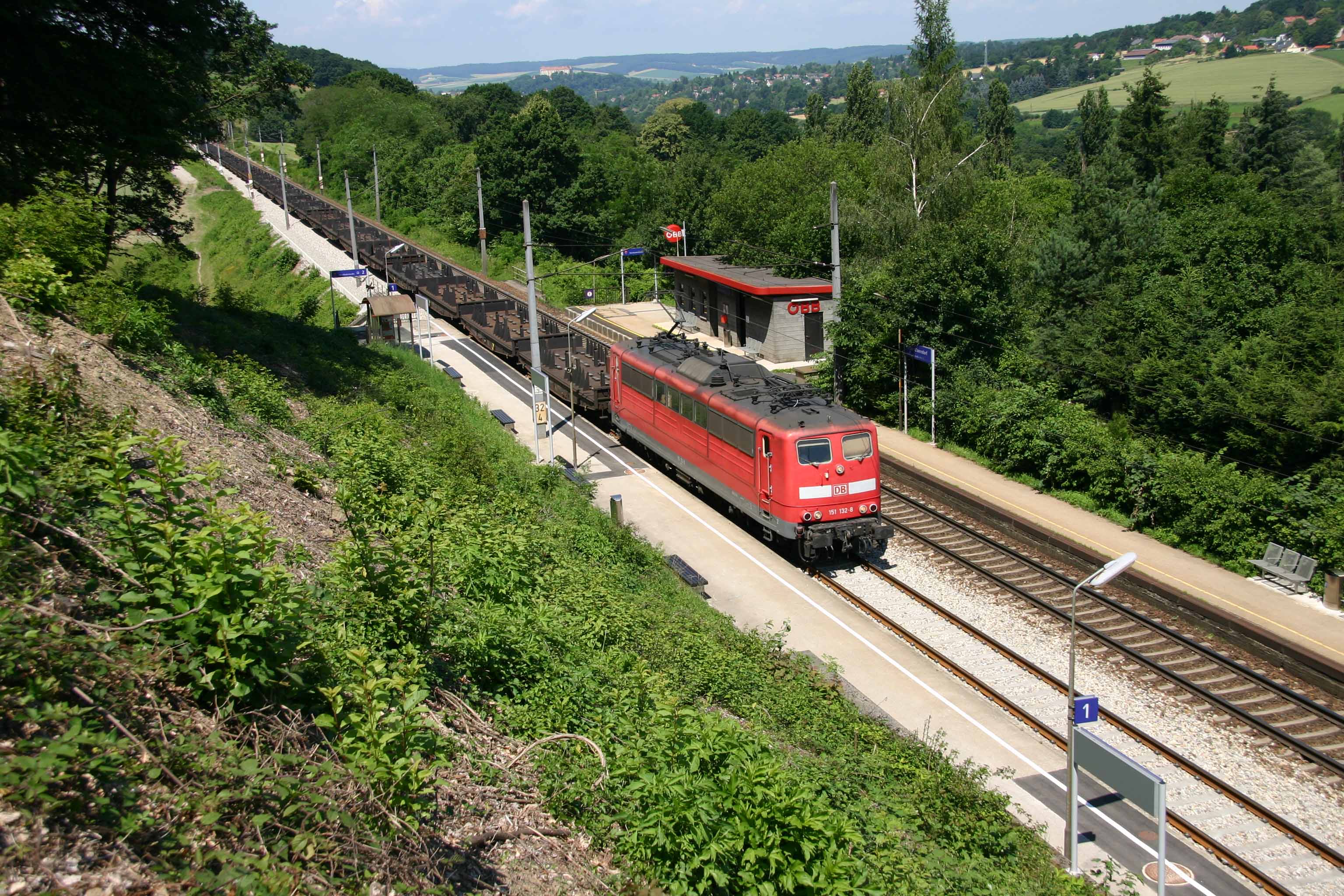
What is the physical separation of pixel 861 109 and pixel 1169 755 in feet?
226

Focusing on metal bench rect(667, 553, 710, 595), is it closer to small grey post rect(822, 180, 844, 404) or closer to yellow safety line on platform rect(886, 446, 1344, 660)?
yellow safety line on platform rect(886, 446, 1344, 660)

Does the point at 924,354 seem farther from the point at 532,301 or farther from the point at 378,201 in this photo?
the point at 378,201

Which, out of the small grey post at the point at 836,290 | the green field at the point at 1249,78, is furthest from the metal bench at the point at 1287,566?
the green field at the point at 1249,78

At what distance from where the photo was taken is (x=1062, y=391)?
29938 mm

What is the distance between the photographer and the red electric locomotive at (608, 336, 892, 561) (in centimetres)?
1891

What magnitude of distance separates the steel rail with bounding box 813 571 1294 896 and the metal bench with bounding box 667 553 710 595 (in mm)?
2595

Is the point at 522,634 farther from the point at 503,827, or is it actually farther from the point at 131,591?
the point at 131,591

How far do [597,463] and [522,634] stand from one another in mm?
15926

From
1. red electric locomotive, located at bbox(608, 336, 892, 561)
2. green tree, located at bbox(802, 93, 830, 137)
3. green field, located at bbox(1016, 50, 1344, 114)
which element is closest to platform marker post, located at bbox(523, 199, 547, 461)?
red electric locomotive, located at bbox(608, 336, 892, 561)

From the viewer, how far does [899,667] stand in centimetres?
1600

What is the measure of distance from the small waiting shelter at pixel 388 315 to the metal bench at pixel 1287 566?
26.5 metres

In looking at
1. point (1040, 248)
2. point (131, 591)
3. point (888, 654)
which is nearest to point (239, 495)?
point (131, 591)

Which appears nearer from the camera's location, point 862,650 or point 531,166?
point 862,650

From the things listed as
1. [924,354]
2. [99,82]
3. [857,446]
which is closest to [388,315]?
[99,82]
